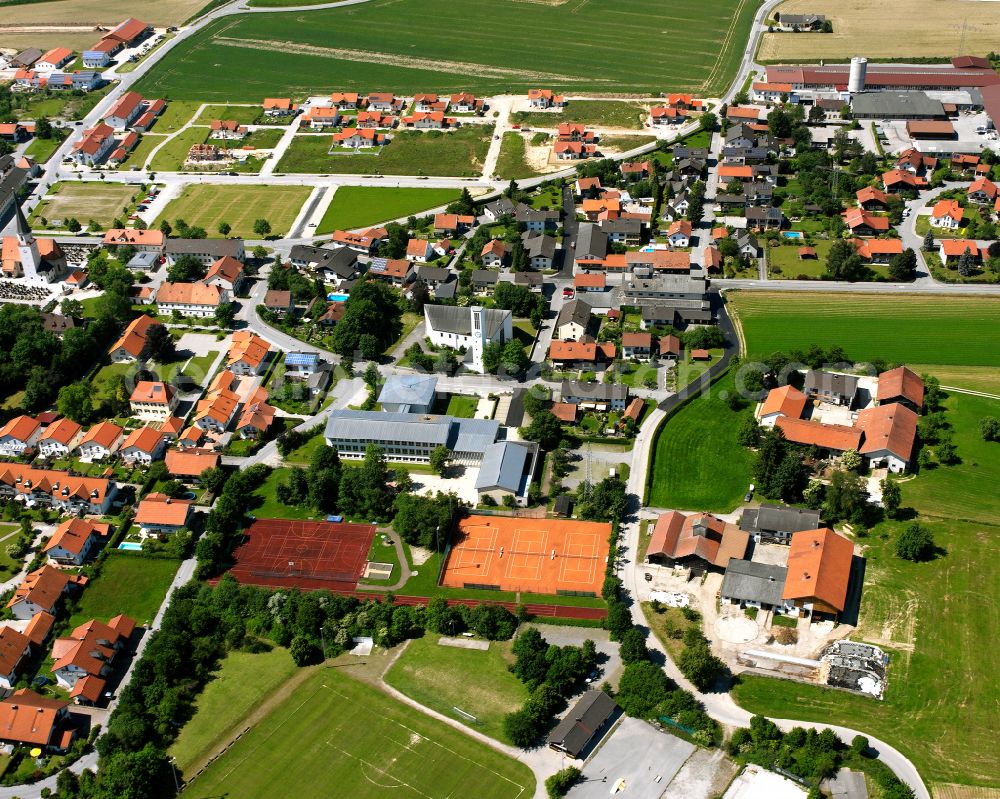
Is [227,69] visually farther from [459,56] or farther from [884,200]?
[884,200]

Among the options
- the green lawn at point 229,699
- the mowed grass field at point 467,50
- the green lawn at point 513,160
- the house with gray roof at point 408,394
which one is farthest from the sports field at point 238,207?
the green lawn at point 229,699

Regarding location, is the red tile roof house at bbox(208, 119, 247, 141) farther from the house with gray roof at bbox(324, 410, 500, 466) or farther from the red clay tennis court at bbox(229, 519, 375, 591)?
the red clay tennis court at bbox(229, 519, 375, 591)

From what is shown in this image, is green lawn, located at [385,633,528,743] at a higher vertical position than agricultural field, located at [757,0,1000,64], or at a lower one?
lower

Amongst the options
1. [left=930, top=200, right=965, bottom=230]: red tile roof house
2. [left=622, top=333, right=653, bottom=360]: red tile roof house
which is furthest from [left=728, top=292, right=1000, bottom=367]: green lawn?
[left=930, top=200, right=965, bottom=230]: red tile roof house

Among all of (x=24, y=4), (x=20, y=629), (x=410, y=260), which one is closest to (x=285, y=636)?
(x=20, y=629)

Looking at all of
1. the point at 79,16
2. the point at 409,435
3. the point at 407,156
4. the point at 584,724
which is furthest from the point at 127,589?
the point at 79,16

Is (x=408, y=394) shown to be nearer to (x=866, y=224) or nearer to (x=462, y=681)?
(x=462, y=681)
